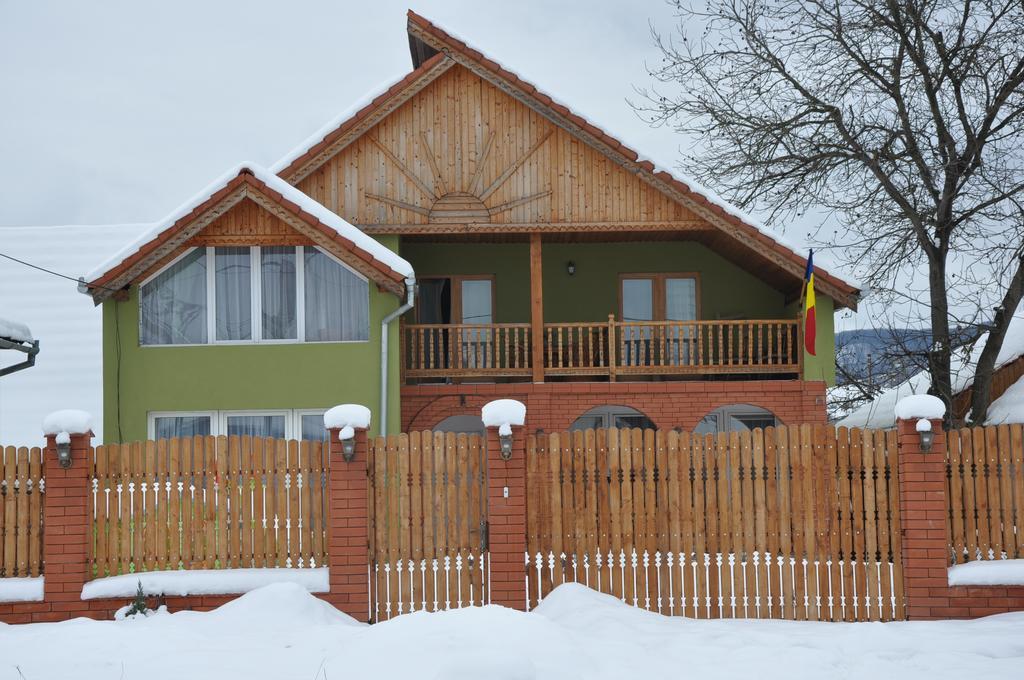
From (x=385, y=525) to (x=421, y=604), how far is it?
0.88 meters

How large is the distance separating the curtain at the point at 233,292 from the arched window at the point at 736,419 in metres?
9.18

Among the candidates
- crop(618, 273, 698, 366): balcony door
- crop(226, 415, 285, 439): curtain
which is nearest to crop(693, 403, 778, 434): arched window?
crop(618, 273, 698, 366): balcony door

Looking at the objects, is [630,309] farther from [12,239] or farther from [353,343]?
[12,239]

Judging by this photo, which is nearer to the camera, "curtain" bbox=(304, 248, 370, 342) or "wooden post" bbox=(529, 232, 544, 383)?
"curtain" bbox=(304, 248, 370, 342)

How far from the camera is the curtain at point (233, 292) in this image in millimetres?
14484

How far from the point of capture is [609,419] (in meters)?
19.2

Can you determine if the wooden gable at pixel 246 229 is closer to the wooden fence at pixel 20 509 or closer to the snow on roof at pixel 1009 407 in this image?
the wooden fence at pixel 20 509

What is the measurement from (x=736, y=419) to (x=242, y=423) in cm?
980

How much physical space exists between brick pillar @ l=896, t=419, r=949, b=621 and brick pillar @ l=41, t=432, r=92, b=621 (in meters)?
8.11

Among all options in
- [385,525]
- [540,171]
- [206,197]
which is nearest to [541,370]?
[540,171]

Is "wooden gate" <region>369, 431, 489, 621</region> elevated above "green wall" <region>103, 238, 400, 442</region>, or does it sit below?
below

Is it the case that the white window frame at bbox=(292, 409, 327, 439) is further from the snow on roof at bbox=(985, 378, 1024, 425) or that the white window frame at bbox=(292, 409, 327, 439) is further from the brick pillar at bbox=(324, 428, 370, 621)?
the snow on roof at bbox=(985, 378, 1024, 425)

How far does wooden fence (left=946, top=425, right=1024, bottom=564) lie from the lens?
32.5 ft

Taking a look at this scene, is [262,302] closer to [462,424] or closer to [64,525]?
[64,525]
